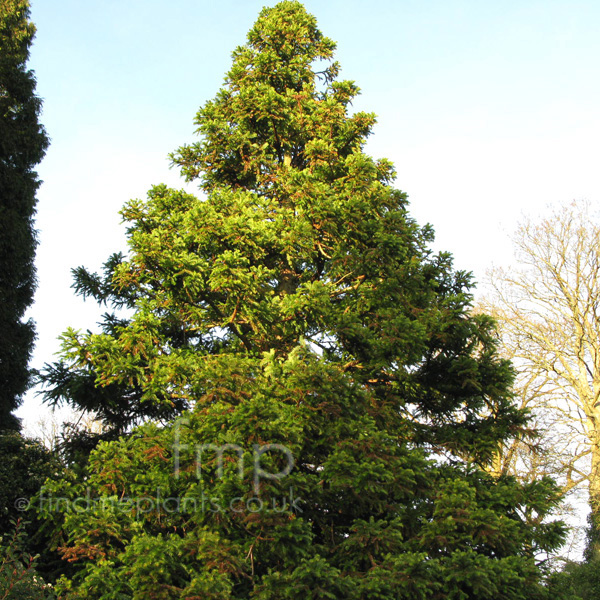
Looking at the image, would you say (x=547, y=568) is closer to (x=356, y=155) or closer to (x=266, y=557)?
(x=266, y=557)

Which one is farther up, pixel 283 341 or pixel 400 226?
pixel 400 226

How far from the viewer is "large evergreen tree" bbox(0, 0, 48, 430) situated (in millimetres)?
18172

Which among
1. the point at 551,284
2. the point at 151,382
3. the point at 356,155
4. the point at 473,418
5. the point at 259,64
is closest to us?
the point at 151,382

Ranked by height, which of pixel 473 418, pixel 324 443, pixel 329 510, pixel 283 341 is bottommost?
pixel 329 510

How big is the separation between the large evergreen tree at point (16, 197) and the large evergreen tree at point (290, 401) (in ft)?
23.1

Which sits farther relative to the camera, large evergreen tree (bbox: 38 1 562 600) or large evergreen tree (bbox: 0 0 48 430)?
large evergreen tree (bbox: 0 0 48 430)

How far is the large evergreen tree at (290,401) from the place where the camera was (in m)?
8.32

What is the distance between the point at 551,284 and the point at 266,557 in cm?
1957

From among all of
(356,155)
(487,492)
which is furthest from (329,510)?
(356,155)

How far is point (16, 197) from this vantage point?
1933 cm

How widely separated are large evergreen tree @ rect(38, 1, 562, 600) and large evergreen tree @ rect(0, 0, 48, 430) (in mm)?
7052

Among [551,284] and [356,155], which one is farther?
[551,284]

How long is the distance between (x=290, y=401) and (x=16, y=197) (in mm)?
14484

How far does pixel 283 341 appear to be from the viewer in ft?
41.0
